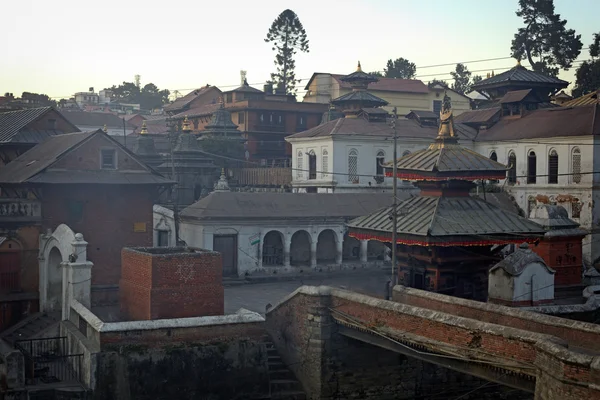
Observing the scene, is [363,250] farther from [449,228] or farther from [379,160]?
[449,228]

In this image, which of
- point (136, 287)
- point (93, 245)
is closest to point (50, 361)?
point (136, 287)

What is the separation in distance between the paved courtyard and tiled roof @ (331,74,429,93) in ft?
132

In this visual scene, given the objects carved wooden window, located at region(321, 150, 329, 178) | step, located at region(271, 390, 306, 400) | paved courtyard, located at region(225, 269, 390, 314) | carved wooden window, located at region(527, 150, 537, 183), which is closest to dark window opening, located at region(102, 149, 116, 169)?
paved courtyard, located at region(225, 269, 390, 314)

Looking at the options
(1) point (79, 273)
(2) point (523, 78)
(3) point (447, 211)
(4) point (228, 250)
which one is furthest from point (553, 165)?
(1) point (79, 273)

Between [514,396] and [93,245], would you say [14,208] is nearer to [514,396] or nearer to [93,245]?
[93,245]

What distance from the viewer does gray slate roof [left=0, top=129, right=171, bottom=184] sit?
33.0 metres

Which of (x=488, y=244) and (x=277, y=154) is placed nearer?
(x=488, y=244)

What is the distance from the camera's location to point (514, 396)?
2828 cm

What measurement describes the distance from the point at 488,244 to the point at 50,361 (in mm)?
14589

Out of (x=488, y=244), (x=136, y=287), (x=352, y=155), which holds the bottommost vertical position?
(x=136, y=287)

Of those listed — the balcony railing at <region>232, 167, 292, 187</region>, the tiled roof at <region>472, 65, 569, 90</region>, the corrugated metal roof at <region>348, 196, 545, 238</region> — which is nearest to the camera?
the corrugated metal roof at <region>348, 196, 545, 238</region>

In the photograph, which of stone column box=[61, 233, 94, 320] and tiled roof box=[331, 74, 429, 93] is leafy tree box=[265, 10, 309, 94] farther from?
stone column box=[61, 233, 94, 320]

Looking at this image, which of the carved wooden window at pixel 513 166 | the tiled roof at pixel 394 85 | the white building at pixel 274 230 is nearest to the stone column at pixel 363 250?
the white building at pixel 274 230

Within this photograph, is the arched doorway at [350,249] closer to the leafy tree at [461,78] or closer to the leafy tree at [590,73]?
the leafy tree at [590,73]
